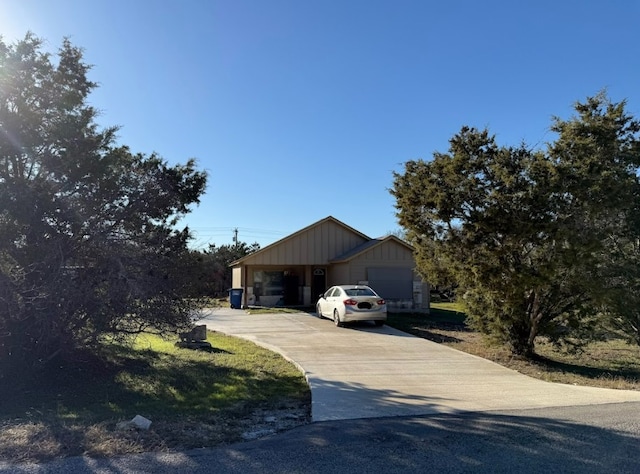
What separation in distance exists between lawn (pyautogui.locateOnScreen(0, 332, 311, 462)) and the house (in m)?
13.2

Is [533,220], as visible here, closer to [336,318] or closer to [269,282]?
[336,318]

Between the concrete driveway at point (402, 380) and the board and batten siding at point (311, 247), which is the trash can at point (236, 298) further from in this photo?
the concrete driveway at point (402, 380)

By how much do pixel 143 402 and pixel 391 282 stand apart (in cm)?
1835

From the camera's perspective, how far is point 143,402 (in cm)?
729

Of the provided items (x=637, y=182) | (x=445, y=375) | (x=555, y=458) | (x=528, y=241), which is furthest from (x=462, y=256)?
(x=555, y=458)

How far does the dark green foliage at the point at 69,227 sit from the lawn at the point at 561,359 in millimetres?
7619

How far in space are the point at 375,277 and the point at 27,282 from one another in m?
18.2

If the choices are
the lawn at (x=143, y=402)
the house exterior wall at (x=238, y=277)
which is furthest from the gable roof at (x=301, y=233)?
the lawn at (x=143, y=402)

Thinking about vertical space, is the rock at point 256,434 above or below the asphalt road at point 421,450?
below

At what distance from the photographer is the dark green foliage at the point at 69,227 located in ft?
26.2

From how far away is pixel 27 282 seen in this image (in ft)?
26.2

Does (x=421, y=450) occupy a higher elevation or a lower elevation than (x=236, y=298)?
lower

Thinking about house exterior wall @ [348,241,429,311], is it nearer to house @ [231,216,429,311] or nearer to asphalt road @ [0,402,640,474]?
house @ [231,216,429,311]

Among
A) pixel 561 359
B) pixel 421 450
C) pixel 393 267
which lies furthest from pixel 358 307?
pixel 421 450
